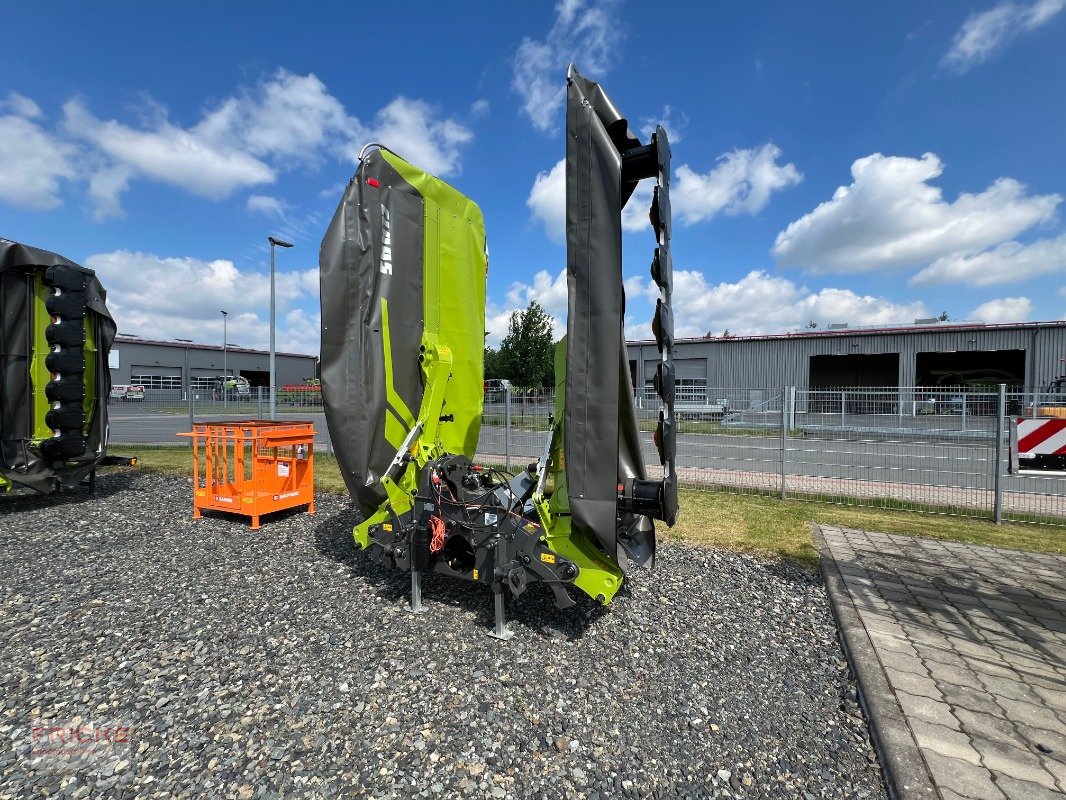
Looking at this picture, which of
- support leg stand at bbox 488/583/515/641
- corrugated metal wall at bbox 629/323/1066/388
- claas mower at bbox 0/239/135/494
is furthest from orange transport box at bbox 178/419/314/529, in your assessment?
corrugated metal wall at bbox 629/323/1066/388

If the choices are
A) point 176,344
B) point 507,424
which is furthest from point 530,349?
point 176,344

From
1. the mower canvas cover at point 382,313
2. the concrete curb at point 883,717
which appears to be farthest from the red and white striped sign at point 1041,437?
the mower canvas cover at point 382,313

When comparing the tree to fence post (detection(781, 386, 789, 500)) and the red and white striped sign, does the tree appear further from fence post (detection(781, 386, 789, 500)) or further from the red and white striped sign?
the red and white striped sign

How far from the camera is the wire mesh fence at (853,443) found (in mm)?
7191

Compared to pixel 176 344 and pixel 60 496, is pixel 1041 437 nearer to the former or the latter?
pixel 60 496

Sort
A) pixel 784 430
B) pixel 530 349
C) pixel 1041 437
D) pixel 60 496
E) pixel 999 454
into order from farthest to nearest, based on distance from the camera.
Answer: pixel 530 349
pixel 784 430
pixel 60 496
pixel 999 454
pixel 1041 437

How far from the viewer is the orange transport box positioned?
6070mm

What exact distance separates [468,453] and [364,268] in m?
1.82

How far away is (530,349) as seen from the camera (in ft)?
76.6

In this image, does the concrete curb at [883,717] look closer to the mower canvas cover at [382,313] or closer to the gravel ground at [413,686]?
the gravel ground at [413,686]

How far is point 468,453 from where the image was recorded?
14.7 ft

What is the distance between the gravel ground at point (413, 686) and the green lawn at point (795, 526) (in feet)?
2.67

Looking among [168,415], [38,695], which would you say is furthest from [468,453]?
[168,415]

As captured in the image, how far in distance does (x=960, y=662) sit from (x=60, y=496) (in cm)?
1094
